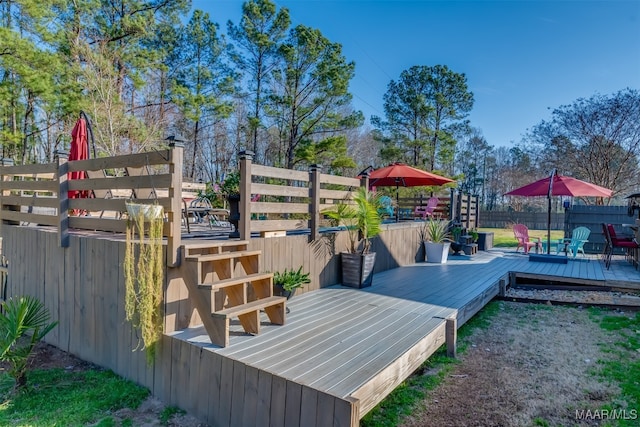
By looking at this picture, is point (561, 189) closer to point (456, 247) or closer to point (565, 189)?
point (565, 189)

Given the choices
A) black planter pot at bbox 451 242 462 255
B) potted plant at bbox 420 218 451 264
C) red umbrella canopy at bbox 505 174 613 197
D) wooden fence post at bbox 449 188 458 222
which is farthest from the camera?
wooden fence post at bbox 449 188 458 222

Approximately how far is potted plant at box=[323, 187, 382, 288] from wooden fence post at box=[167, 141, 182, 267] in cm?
236

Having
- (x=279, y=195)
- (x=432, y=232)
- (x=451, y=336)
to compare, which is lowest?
(x=451, y=336)

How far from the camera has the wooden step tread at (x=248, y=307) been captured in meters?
2.67

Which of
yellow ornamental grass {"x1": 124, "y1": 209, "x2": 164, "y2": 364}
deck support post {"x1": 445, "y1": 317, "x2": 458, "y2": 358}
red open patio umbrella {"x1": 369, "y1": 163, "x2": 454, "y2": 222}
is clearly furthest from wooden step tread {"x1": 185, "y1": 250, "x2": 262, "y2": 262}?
red open patio umbrella {"x1": 369, "y1": 163, "x2": 454, "y2": 222}

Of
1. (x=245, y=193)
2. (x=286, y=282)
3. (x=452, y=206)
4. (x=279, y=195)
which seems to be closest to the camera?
(x=245, y=193)

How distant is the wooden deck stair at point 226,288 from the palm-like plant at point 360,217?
6.03ft

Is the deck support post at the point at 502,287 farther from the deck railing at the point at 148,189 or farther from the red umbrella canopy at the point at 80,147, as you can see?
the red umbrella canopy at the point at 80,147

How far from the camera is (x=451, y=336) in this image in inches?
144

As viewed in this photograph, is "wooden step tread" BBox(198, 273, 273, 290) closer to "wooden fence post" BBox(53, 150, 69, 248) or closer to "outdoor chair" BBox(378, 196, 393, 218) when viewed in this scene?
"wooden fence post" BBox(53, 150, 69, 248)

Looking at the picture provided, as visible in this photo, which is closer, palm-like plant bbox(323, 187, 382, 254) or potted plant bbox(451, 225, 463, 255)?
palm-like plant bbox(323, 187, 382, 254)

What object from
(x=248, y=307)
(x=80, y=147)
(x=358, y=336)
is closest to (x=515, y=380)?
(x=358, y=336)

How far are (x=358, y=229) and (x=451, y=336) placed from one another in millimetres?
1981

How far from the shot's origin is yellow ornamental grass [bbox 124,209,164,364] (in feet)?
9.34
